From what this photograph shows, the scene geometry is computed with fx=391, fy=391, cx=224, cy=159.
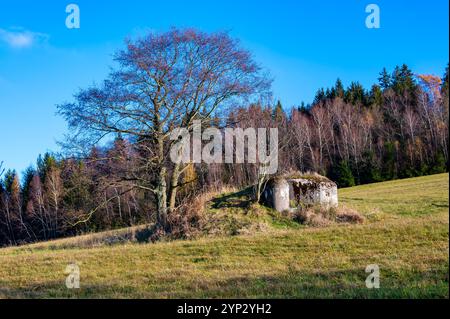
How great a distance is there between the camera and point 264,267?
900 centimetres

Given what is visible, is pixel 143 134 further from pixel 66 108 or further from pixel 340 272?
pixel 340 272

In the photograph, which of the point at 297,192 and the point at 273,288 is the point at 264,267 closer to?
the point at 273,288

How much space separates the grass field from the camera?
6984 millimetres

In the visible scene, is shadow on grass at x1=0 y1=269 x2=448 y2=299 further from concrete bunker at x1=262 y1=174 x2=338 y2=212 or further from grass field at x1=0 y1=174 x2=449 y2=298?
concrete bunker at x1=262 y1=174 x2=338 y2=212

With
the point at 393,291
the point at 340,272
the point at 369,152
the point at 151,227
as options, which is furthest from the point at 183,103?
the point at 369,152

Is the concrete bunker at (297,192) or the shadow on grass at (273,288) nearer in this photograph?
the shadow on grass at (273,288)

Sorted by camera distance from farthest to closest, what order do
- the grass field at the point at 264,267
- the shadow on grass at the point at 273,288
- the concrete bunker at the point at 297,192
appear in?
1. the concrete bunker at the point at 297,192
2. the grass field at the point at 264,267
3. the shadow on grass at the point at 273,288

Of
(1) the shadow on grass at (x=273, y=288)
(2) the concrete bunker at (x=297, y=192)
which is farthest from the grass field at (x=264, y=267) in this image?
(2) the concrete bunker at (x=297, y=192)

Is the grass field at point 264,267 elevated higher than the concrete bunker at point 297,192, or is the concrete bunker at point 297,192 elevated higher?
the concrete bunker at point 297,192

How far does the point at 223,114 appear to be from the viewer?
18.5 meters

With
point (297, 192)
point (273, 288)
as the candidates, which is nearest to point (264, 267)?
point (273, 288)

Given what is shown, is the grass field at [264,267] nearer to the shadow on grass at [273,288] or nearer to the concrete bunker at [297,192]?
the shadow on grass at [273,288]

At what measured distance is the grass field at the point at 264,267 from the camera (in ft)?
22.9

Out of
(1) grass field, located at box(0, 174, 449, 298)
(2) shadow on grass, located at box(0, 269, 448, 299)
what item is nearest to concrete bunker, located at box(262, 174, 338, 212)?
(1) grass field, located at box(0, 174, 449, 298)
